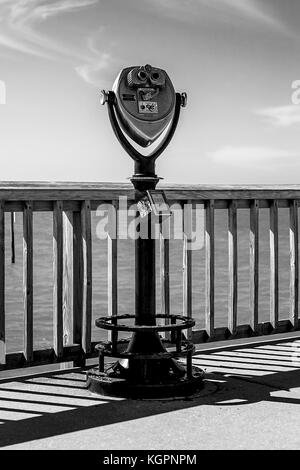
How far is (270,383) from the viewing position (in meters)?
3.72

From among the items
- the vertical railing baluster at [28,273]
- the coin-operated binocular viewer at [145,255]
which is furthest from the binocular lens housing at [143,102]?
the vertical railing baluster at [28,273]

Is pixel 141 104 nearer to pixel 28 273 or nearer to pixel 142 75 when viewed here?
pixel 142 75

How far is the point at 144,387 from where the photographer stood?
3428 mm

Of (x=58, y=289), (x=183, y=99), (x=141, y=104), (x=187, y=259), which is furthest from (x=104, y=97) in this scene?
(x=187, y=259)

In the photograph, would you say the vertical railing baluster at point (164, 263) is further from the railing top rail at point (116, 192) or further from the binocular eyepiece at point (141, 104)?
the binocular eyepiece at point (141, 104)

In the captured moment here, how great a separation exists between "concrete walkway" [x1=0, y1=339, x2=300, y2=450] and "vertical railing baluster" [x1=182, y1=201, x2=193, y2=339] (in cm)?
38

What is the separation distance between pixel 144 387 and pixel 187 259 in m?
1.02

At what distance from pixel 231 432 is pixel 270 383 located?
31.5 inches

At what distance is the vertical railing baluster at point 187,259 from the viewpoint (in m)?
4.21

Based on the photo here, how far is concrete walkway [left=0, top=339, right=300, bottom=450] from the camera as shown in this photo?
2.85 meters

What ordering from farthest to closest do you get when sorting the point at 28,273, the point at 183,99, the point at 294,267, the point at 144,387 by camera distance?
the point at 294,267, the point at 28,273, the point at 183,99, the point at 144,387

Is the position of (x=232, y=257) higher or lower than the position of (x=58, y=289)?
higher

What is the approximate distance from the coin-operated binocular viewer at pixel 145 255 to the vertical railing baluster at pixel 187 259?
0.63 meters
